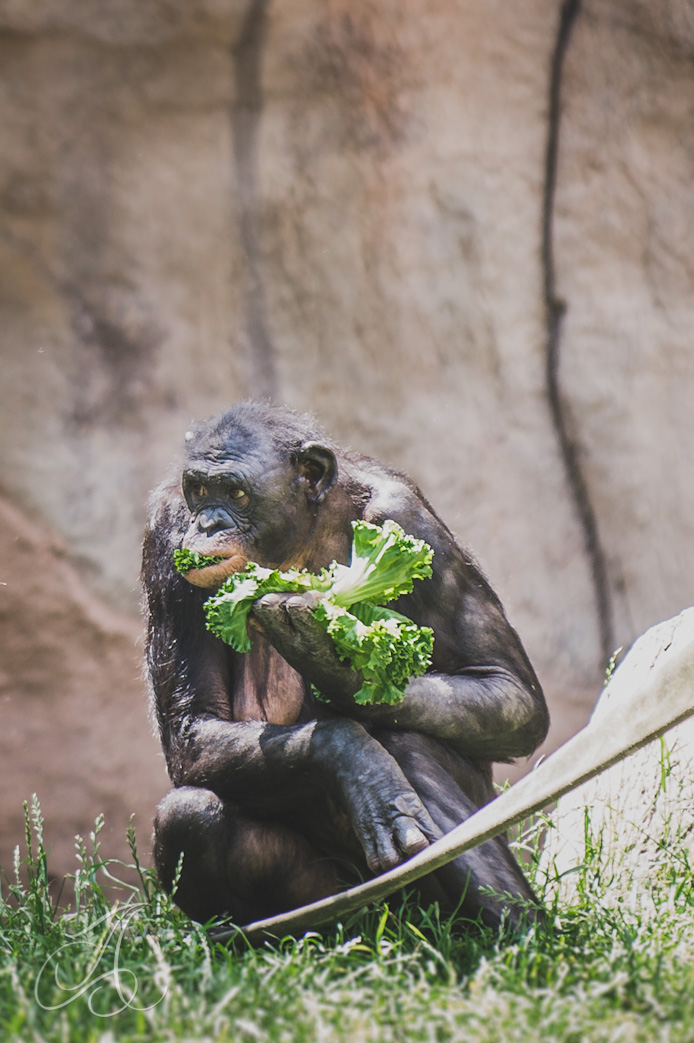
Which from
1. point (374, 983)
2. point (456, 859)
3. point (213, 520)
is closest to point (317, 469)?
point (213, 520)

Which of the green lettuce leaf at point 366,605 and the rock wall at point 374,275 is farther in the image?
the rock wall at point 374,275

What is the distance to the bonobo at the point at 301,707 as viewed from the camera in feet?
11.2

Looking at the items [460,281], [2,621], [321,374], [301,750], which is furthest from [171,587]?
→ [460,281]

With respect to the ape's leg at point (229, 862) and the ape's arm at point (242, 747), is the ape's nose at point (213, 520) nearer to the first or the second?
the ape's arm at point (242, 747)

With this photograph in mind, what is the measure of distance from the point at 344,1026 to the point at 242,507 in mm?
1670

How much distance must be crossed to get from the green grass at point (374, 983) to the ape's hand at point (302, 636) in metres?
0.63

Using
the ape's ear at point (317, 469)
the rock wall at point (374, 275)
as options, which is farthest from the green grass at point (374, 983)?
the rock wall at point (374, 275)

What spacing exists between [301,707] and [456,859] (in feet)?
2.58

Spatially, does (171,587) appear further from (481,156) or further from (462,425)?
(481,156)

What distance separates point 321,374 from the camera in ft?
21.7

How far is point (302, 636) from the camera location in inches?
131

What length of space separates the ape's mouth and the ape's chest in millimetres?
419

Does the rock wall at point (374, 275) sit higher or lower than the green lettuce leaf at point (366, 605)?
higher

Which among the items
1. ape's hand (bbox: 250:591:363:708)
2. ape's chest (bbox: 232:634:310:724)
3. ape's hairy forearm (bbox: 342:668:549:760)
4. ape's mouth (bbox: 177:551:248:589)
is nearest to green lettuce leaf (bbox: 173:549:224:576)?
ape's mouth (bbox: 177:551:248:589)
